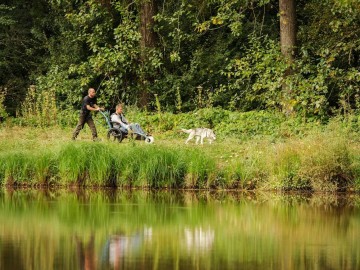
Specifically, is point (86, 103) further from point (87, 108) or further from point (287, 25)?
point (287, 25)

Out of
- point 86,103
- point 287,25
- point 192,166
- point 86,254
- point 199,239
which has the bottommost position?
point 86,254

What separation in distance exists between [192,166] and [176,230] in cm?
547

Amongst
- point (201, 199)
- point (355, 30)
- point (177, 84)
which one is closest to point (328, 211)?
point (201, 199)

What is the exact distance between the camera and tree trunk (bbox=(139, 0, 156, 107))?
111ft

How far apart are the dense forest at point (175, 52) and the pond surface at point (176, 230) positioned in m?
8.83

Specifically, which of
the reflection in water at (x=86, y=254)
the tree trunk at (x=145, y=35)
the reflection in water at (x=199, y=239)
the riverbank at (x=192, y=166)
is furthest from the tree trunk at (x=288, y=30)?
the reflection in water at (x=86, y=254)

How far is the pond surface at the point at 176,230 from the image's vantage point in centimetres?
1484

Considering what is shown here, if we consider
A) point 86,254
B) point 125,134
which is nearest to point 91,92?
point 125,134

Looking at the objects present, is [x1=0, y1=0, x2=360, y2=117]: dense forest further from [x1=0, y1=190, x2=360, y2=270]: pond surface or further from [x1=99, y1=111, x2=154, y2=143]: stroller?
[x1=0, y1=190, x2=360, y2=270]: pond surface

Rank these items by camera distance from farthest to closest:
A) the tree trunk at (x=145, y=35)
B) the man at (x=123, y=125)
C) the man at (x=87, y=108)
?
the tree trunk at (x=145, y=35)
the man at (x=87, y=108)
the man at (x=123, y=125)

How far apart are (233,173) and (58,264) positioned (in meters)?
9.35

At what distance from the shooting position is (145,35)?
34188mm

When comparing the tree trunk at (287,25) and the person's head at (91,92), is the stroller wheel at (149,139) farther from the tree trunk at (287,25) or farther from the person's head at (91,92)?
the tree trunk at (287,25)

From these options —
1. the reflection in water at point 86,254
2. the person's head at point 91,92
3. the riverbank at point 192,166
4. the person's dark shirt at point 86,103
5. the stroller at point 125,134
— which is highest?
the person's head at point 91,92
